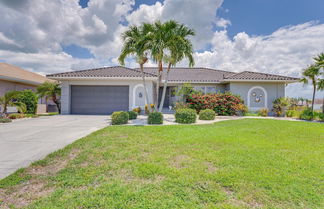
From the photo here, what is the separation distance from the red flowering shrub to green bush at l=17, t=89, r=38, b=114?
1348 centimetres

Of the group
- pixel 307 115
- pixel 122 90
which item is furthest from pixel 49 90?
pixel 307 115

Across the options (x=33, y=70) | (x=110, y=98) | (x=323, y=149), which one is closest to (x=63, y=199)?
(x=323, y=149)

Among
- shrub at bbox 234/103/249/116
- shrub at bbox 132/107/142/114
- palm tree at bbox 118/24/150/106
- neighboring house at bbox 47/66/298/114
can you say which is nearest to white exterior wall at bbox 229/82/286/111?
neighboring house at bbox 47/66/298/114

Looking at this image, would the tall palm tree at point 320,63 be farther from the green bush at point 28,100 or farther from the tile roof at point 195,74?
the green bush at point 28,100

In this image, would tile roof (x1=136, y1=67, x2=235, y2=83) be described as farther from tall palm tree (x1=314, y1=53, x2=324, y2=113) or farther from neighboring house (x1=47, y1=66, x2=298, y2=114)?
tall palm tree (x1=314, y1=53, x2=324, y2=113)

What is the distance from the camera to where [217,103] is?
13125 mm

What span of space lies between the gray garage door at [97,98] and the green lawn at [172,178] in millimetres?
10204

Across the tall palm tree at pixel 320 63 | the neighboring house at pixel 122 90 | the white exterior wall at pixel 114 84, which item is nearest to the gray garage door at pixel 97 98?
the neighboring house at pixel 122 90

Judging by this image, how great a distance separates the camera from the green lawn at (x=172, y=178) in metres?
2.27

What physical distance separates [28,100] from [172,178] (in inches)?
602

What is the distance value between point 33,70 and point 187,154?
84.1 ft

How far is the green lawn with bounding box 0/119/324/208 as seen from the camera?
7.45 feet

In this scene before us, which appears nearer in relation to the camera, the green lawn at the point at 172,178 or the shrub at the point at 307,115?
the green lawn at the point at 172,178

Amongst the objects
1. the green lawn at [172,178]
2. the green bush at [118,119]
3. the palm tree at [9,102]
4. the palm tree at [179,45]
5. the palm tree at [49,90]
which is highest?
the palm tree at [179,45]
